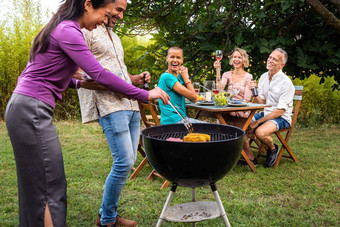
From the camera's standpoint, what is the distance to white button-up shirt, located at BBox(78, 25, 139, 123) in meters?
2.30

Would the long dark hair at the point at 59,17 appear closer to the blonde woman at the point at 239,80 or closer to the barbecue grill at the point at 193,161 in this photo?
the barbecue grill at the point at 193,161

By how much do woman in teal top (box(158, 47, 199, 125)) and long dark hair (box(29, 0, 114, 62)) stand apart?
191cm

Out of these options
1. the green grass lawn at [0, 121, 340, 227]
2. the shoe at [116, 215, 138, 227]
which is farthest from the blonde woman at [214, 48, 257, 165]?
the shoe at [116, 215, 138, 227]

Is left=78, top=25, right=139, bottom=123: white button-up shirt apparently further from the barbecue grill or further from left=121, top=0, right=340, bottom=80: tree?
left=121, top=0, right=340, bottom=80: tree

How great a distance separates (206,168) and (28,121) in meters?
1.01

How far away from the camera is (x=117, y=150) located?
93.3 inches

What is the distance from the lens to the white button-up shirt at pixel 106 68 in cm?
230

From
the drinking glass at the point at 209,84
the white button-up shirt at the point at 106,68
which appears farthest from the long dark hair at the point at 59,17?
the drinking glass at the point at 209,84

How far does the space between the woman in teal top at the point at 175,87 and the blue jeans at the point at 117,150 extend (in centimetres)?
116

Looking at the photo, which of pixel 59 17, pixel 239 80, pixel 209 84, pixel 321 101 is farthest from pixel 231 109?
pixel 321 101

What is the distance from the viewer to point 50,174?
5.47 feet

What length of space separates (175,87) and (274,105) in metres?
1.73

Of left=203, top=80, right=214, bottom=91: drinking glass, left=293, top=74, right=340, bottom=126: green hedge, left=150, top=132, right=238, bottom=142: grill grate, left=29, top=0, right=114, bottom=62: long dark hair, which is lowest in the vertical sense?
left=293, top=74, right=340, bottom=126: green hedge

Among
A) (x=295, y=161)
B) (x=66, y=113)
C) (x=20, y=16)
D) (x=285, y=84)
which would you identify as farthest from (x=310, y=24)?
(x=20, y=16)
